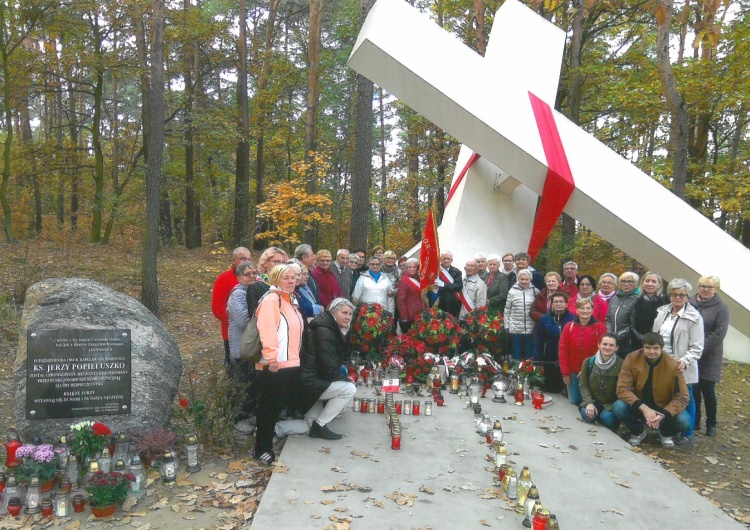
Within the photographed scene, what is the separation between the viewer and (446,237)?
8992mm

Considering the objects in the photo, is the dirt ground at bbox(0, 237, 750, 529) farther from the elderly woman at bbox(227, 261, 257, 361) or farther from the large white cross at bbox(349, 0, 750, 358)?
the large white cross at bbox(349, 0, 750, 358)

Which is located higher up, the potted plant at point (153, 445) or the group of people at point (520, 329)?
the group of people at point (520, 329)

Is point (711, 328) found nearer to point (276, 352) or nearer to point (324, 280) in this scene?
point (324, 280)

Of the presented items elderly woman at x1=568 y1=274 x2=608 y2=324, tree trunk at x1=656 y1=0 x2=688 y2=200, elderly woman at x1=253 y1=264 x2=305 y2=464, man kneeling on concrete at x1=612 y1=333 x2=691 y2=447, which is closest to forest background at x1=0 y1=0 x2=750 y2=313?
tree trunk at x1=656 y1=0 x2=688 y2=200

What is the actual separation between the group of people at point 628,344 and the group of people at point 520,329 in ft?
0.04

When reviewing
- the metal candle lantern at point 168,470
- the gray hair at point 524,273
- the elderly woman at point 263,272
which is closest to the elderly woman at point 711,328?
the gray hair at point 524,273

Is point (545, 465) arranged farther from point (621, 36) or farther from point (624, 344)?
point (621, 36)

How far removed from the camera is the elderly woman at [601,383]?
5.26 m

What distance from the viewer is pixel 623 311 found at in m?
5.77

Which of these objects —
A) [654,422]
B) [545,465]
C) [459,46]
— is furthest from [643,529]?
[459,46]

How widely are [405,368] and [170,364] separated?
278 centimetres

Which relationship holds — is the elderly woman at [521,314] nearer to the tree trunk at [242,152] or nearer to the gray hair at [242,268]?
the gray hair at [242,268]

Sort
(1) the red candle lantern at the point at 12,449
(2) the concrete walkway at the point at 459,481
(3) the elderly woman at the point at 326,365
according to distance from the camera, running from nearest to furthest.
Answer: (2) the concrete walkway at the point at 459,481 < (1) the red candle lantern at the point at 12,449 < (3) the elderly woman at the point at 326,365

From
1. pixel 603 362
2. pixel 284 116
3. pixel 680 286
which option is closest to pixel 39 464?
pixel 603 362
